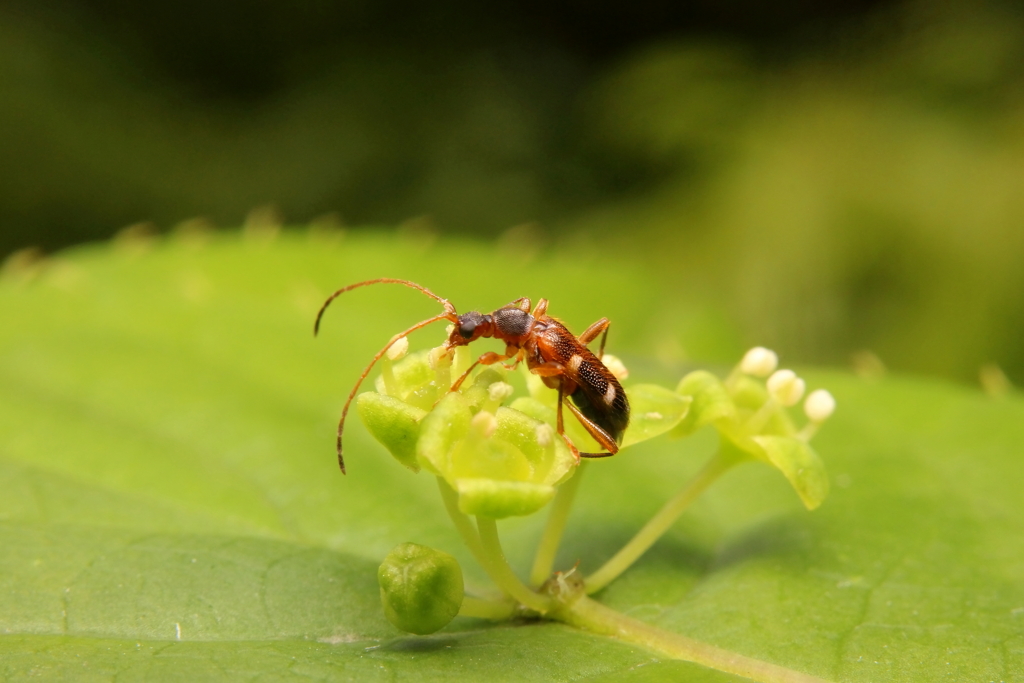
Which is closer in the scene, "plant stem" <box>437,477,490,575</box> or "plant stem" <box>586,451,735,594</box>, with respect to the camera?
"plant stem" <box>437,477,490,575</box>

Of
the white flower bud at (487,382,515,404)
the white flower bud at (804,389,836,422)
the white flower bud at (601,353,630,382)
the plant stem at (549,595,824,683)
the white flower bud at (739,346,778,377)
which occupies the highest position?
the white flower bud at (739,346,778,377)

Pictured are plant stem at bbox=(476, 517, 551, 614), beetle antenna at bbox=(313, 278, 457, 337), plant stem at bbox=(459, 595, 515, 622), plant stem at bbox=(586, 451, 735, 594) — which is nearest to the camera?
plant stem at bbox=(476, 517, 551, 614)

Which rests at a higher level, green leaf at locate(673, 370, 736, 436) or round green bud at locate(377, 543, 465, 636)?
green leaf at locate(673, 370, 736, 436)

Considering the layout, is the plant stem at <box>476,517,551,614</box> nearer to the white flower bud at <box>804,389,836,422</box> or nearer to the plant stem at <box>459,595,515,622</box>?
the plant stem at <box>459,595,515,622</box>

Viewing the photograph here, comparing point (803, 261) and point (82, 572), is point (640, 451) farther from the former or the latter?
point (803, 261)

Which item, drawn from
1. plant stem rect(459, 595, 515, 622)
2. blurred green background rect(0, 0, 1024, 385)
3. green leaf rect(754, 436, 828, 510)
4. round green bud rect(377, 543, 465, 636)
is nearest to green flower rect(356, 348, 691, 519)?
round green bud rect(377, 543, 465, 636)

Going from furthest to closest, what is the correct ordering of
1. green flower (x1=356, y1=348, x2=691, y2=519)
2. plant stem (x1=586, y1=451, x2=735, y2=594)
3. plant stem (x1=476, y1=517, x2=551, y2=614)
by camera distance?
plant stem (x1=586, y1=451, x2=735, y2=594)
plant stem (x1=476, y1=517, x2=551, y2=614)
green flower (x1=356, y1=348, x2=691, y2=519)

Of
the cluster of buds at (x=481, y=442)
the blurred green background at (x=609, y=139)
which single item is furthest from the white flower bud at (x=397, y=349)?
the blurred green background at (x=609, y=139)
